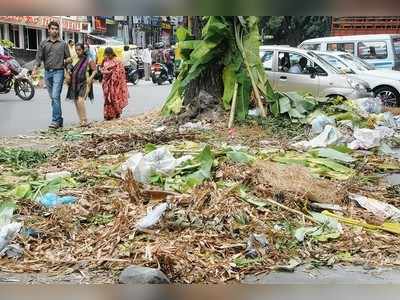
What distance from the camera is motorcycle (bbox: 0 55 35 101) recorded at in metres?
14.2

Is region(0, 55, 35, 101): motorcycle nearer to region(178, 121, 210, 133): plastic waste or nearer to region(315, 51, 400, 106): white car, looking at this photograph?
region(178, 121, 210, 133): plastic waste

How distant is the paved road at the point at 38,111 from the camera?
387 inches

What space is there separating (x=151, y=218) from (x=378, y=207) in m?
1.77

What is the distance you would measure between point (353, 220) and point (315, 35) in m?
28.0

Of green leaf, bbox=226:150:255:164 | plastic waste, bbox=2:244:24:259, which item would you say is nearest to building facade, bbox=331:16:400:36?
green leaf, bbox=226:150:255:164

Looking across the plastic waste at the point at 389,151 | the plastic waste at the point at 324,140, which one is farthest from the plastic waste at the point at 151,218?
the plastic waste at the point at 389,151

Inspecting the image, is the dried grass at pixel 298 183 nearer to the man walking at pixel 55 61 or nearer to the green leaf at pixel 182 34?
the green leaf at pixel 182 34

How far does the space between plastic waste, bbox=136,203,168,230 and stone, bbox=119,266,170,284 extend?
562 mm

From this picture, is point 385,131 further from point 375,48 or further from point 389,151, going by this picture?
point 375,48

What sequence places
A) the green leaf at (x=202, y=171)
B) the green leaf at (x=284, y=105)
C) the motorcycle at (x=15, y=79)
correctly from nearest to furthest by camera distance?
the green leaf at (x=202, y=171) → the green leaf at (x=284, y=105) → the motorcycle at (x=15, y=79)

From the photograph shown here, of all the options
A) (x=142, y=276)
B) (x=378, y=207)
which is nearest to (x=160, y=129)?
(x=378, y=207)

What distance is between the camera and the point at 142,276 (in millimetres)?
2824

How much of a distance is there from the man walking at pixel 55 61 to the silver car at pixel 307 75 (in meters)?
4.82
